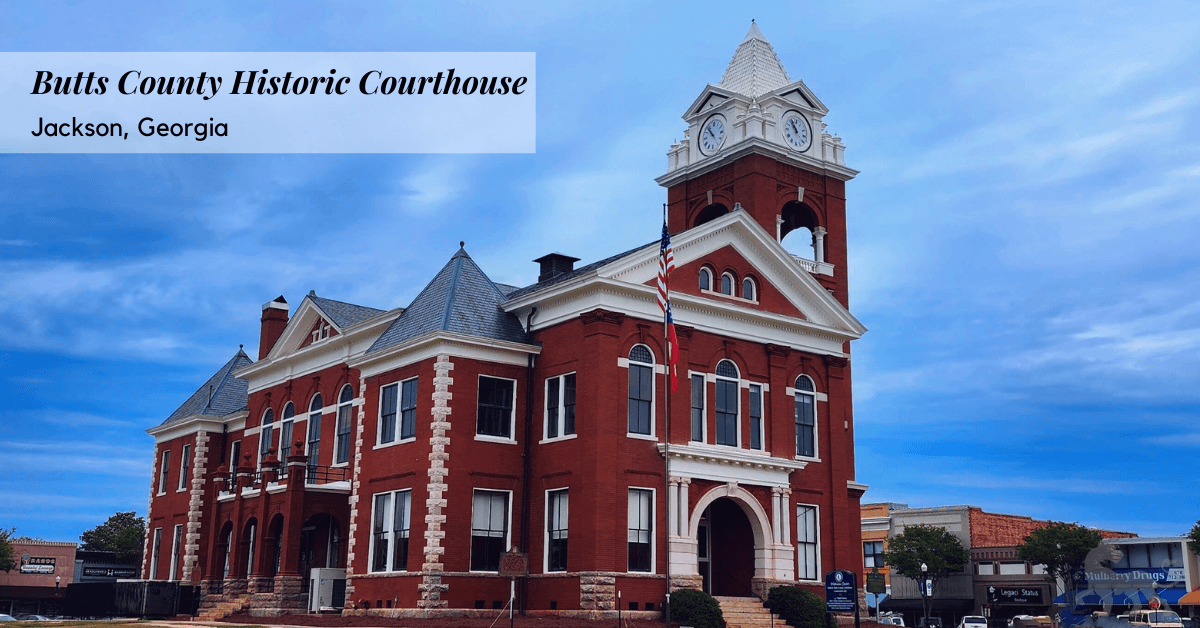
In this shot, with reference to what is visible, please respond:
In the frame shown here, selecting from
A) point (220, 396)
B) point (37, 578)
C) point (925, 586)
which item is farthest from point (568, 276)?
point (37, 578)

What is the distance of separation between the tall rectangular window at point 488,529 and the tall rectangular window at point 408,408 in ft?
11.1

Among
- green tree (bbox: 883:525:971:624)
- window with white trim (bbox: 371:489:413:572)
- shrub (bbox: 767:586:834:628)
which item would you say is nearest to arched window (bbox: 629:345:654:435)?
shrub (bbox: 767:586:834:628)

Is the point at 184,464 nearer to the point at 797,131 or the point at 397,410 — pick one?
the point at 397,410

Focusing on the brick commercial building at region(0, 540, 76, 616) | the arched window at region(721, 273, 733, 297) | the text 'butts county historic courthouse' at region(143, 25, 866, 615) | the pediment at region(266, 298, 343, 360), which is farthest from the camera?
the brick commercial building at region(0, 540, 76, 616)

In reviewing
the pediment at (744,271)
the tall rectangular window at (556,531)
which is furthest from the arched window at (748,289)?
the tall rectangular window at (556,531)

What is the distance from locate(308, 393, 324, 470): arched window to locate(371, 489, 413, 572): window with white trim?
812 cm

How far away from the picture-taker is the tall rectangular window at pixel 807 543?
4225 centimetres

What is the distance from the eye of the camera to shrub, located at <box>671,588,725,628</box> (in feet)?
119

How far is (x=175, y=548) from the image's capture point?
57.3 m

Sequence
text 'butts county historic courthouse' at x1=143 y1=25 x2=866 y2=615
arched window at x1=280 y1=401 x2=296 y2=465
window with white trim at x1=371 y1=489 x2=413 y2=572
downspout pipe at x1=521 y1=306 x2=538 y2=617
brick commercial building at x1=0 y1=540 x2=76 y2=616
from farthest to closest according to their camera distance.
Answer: brick commercial building at x1=0 y1=540 x2=76 y2=616
arched window at x1=280 y1=401 x2=296 y2=465
window with white trim at x1=371 y1=489 x2=413 y2=572
downspout pipe at x1=521 y1=306 x2=538 y2=617
text 'butts county historic courthouse' at x1=143 y1=25 x2=866 y2=615

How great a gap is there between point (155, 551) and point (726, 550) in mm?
31921

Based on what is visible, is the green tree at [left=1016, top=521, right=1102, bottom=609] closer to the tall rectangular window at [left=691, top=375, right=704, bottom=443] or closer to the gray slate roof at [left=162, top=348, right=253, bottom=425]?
the tall rectangular window at [left=691, top=375, right=704, bottom=443]

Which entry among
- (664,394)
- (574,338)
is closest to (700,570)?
(664,394)

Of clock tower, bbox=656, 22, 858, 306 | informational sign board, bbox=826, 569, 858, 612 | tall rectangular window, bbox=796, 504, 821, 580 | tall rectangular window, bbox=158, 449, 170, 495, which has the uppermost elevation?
clock tower, bbox=656, 22, 858, 306
